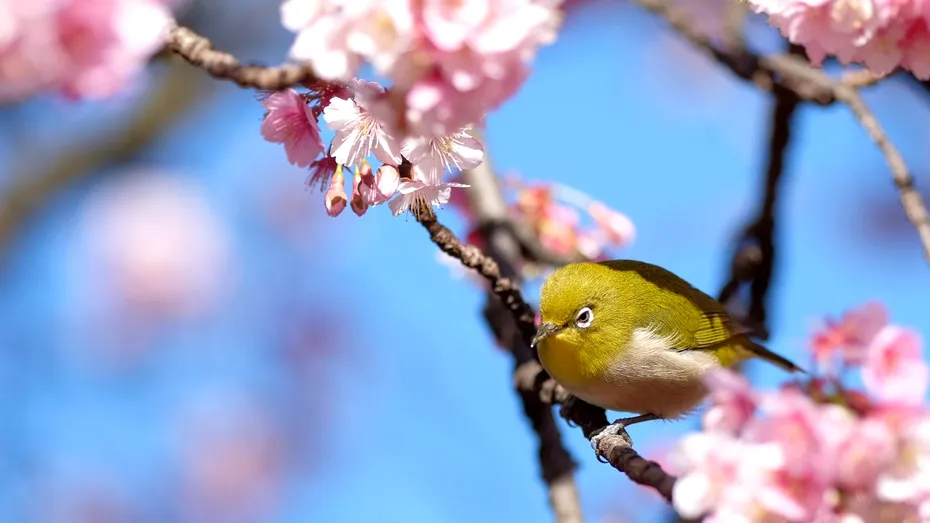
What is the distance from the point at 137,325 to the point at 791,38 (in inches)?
220

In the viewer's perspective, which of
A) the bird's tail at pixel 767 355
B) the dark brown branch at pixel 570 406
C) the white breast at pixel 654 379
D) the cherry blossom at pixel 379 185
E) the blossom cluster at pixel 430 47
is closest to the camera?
the blossom cluster at pixel 430 47

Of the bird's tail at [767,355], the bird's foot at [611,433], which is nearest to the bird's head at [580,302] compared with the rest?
the bird's foot at [611,433]

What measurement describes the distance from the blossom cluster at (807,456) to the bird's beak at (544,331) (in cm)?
157

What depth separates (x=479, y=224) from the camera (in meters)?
4.55

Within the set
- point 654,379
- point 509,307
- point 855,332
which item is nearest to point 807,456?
point 855,332

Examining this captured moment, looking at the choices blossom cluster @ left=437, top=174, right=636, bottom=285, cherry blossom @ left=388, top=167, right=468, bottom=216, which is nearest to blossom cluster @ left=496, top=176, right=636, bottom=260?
blossom cluster @ left=437, top=174, right=636, bottom=285

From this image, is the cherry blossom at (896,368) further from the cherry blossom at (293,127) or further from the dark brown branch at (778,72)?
the dark brown branch at (778,72)

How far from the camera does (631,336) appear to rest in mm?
3961

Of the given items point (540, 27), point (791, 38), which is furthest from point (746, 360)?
point (540, 27)

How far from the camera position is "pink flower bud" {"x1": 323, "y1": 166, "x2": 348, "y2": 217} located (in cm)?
225

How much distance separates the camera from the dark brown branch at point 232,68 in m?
1.86

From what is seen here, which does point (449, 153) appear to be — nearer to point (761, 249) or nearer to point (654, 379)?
point (654, 379)

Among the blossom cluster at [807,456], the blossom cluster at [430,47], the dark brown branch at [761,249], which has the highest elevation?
the dark brown branch at [761,249]

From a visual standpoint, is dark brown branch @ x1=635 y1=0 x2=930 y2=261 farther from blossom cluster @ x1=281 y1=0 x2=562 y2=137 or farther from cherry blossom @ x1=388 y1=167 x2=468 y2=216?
blossom cluster @ x1=281 y1=0 x2=562 y2=137
